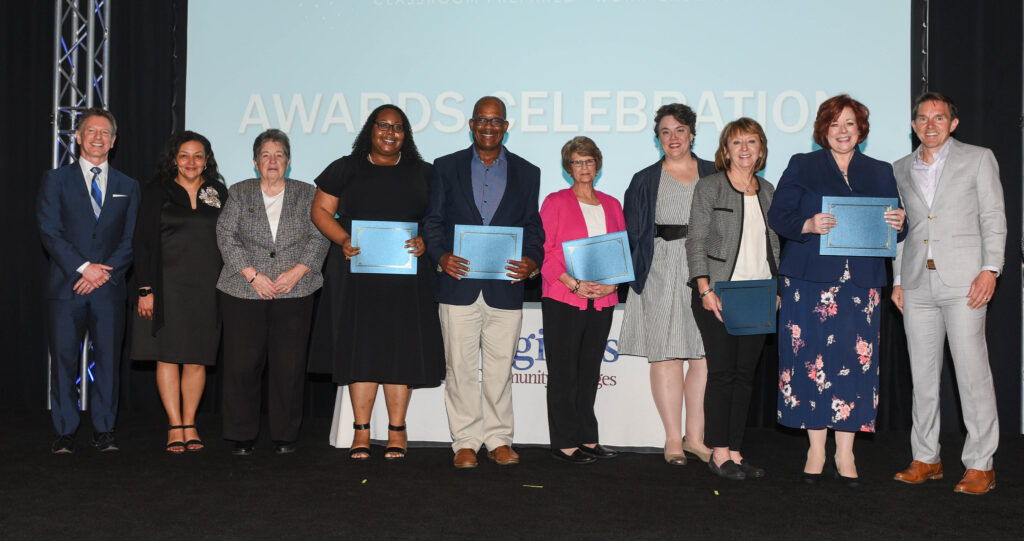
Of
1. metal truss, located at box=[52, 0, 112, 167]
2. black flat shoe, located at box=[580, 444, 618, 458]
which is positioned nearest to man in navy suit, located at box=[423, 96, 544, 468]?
black flat shoe, located at box=[580, 444, 618, 458]

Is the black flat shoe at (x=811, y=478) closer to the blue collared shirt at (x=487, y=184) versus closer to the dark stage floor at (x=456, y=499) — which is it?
the dark stage floor at (x=456, y=499)

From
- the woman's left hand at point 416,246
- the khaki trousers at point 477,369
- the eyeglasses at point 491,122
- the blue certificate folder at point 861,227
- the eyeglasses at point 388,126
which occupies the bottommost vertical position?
the khaki trousers at point 477,369

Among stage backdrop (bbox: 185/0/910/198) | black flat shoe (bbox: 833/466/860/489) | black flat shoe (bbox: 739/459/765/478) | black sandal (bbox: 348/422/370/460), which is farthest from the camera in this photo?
stage backdrop (bbox: 185/0/910/198)

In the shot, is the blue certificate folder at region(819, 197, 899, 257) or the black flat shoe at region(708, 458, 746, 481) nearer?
the blue certificate folder at region(819, 197, 899, 257)

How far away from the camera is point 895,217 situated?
3203mm

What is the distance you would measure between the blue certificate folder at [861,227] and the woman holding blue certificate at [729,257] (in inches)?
11.4

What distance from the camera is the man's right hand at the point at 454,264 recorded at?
350 centimetres

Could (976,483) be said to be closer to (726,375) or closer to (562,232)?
(726,375)

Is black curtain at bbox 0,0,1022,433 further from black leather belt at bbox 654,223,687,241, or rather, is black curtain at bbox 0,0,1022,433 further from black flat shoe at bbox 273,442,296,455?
black leather belt at bbox 654,223,687,241

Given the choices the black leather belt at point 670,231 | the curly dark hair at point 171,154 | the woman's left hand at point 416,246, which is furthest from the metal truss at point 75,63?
the black leather belt at point 670,231

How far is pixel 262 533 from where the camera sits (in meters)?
2.63

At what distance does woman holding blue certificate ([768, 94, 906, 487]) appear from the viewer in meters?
3.25

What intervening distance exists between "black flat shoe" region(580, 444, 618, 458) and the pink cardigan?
67 centimetres

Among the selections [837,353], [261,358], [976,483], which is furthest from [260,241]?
[976,483]
